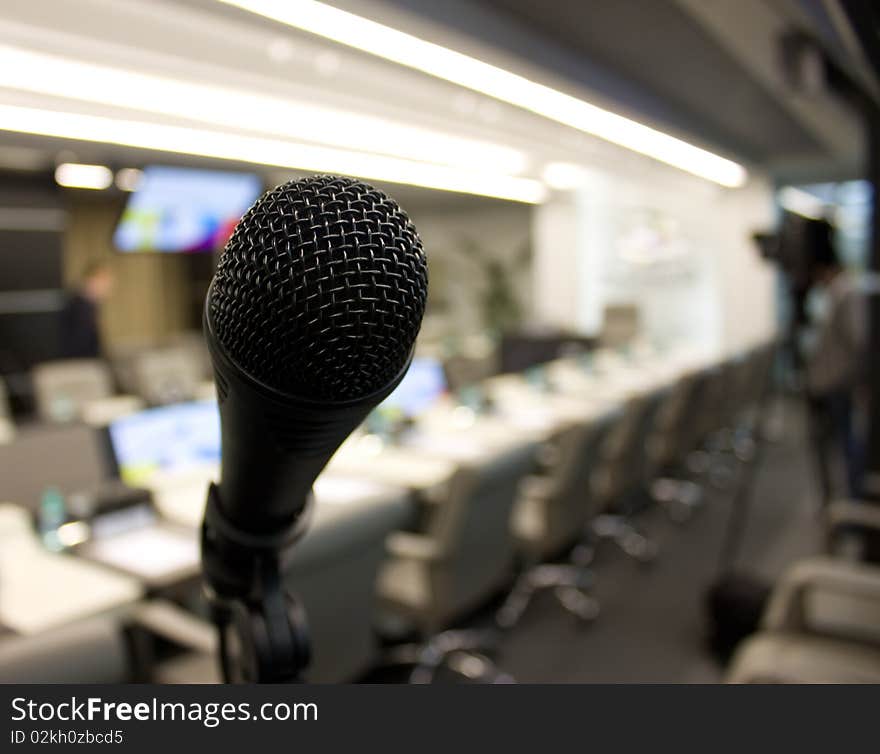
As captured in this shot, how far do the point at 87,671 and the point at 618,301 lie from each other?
9.59 metres

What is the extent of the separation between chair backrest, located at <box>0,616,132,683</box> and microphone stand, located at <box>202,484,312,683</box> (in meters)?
0.87

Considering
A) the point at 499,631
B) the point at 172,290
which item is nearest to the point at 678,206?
the point at 172,290

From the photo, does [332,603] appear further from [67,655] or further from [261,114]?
[261,114]

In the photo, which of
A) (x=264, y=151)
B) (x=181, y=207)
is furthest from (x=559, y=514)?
(x=181, y=207)

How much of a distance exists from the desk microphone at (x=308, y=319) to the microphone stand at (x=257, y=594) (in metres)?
0.09

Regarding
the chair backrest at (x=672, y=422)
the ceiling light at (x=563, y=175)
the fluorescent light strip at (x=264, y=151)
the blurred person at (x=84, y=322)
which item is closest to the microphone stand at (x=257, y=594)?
the fluorescent light strip at (x=264, y=151)

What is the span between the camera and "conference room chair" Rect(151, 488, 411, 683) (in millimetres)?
1899

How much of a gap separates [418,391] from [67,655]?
10.2ft

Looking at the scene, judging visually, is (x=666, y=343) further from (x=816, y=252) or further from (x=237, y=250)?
(x=237, y=250)

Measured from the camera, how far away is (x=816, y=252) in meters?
2.89

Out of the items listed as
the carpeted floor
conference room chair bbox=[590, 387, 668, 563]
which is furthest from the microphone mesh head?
conference room chair bbox=[590, 387, 668, 563]

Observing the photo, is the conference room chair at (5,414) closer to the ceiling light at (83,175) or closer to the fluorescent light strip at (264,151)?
the fluorescent light strip at (264,151)

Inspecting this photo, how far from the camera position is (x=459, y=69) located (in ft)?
11.5

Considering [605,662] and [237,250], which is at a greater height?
[237,250]
